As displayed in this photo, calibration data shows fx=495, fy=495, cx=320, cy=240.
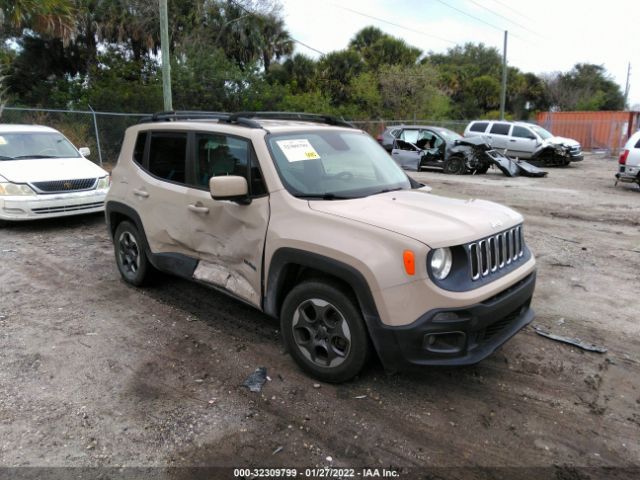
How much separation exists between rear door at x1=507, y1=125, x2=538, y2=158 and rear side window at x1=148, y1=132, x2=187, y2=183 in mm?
17555

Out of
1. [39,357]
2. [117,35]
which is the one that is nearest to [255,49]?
[117,35]

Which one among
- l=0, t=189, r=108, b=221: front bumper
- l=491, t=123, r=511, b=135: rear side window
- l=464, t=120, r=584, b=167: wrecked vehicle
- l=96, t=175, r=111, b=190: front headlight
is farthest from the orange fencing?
l=0, t=189, r=108, b=221: front bumper

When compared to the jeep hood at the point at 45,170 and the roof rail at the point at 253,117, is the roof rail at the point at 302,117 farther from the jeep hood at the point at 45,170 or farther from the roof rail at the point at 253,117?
the jeep hood at the point at 45,170

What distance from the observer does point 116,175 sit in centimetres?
527

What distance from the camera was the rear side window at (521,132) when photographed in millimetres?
19375

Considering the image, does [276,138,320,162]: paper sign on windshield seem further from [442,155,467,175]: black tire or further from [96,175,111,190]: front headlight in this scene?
[442,155,467,175]: black tire

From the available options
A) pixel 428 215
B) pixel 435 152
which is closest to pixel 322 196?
pixel 428 215

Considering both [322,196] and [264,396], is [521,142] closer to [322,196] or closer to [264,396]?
[322,196]

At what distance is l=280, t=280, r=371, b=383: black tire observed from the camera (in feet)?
10.4

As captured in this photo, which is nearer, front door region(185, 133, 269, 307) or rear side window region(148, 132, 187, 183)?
front door region(185, 133, 269, 307)

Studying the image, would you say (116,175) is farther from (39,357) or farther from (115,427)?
(115,427)

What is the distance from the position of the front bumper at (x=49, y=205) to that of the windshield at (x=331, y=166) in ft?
18.2

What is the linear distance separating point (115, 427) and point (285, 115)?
10.4ft

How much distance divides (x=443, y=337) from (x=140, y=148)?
11.7 ft
